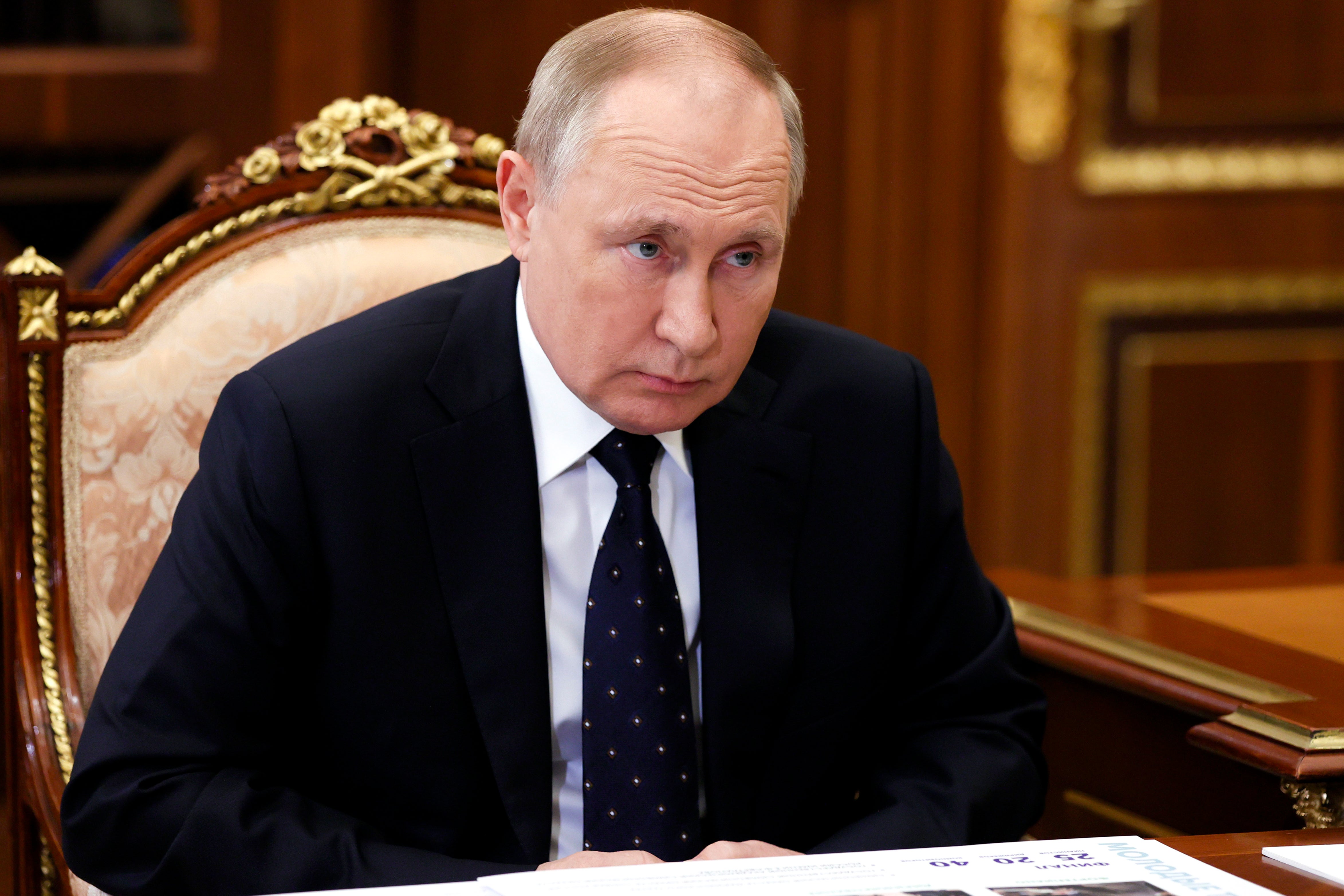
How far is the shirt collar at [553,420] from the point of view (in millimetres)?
1309

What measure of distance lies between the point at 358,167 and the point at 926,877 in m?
1.01

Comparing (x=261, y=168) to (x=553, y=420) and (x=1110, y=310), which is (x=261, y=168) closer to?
(x=553, y=420)

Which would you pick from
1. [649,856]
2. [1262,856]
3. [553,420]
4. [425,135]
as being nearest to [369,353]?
[553,420]

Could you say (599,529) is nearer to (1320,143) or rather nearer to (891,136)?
(891,136)

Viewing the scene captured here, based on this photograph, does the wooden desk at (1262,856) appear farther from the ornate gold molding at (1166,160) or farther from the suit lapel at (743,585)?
the ornate gold molding at (1166,160)

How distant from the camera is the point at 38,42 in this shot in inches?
107

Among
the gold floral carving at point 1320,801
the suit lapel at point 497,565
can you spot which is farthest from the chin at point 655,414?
the gold floral carving at point 1320,801

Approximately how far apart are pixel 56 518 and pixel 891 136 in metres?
2.27

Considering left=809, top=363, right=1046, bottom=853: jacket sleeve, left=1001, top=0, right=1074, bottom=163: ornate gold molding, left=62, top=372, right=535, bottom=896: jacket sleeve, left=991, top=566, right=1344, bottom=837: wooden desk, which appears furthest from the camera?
left=1001, top=0, right=1074, bottom=163: ornate gold molding

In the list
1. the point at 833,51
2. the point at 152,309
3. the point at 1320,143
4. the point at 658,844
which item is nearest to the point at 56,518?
the point at 152,309

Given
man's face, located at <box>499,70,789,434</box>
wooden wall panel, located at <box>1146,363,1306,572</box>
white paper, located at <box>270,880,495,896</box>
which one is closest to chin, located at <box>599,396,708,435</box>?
man's face, located at <box>499,70,789,434</box>

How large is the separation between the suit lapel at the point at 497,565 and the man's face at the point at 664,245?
0.10m

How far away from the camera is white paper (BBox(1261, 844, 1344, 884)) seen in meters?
0.93

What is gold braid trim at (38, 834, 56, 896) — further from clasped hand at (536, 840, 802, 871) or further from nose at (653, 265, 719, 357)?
nose at (653, 265, 719, 357)
